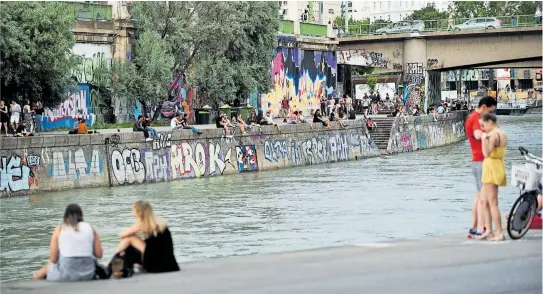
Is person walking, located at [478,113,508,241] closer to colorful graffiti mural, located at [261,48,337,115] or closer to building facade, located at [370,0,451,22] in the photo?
colorful graffiti mural, located at [261,48,337,115]

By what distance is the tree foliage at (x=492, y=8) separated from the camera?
11631 cm

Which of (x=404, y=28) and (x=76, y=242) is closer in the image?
(x=76, y=242)

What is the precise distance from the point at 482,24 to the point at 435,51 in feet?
12.4

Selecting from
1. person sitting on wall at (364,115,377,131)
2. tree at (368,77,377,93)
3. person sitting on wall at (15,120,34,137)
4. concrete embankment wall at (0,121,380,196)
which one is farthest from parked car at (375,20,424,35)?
person sitting on wall at (15,120,34,137)

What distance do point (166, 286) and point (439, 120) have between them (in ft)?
183

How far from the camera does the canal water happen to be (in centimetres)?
2286

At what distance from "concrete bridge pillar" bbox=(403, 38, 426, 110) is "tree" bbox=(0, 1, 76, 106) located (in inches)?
1323

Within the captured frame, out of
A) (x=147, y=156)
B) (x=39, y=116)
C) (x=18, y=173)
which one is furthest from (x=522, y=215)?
(x=39, y=116)

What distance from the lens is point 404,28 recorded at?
75.9 metres

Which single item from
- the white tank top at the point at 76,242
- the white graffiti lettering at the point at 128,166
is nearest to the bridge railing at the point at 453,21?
the white graffiti lettering at the point at 128,166

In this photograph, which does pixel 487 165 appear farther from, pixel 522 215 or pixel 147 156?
pixel 147 156

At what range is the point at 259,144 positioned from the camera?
4597cm

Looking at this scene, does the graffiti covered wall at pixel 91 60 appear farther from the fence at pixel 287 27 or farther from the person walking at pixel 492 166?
the person walking at pixel 492 166

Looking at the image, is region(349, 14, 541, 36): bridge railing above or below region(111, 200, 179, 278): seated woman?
above
